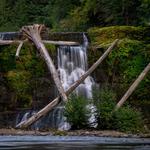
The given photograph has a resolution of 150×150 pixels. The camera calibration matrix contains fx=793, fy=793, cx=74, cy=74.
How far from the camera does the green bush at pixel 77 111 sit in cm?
3762

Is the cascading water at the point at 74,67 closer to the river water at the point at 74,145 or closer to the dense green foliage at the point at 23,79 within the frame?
the dense green foliage at the point at 23,79

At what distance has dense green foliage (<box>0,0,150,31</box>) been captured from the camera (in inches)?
2356

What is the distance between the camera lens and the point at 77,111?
124ft

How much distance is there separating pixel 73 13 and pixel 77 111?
29318 mm

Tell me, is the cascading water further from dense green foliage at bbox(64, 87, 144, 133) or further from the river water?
the river water

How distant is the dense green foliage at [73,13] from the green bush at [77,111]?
17.5 meters

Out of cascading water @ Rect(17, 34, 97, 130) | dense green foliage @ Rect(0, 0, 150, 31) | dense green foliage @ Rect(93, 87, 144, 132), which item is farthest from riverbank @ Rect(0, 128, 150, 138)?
dense green foliage @ Rect(0, 0, 150, 31)

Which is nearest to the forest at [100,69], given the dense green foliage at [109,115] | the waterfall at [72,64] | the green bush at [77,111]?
the waterfall at [72,64]

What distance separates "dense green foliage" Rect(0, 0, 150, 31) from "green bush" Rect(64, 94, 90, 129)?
57.3 feet

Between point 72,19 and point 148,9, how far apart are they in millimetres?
10631

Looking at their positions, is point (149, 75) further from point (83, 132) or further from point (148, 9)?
point (83, 132)

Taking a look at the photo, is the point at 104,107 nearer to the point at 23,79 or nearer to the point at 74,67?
the point at 74,67

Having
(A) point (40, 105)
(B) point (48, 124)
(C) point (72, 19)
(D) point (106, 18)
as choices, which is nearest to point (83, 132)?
(B) point (48, 124)

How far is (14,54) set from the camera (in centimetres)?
5209
